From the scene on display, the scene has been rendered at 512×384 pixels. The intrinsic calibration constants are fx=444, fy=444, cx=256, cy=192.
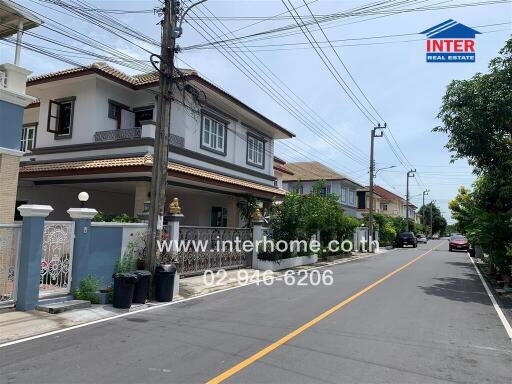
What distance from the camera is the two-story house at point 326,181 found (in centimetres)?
4834

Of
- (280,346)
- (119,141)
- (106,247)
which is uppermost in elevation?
(119,141)

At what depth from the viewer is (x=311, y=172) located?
5078 cm

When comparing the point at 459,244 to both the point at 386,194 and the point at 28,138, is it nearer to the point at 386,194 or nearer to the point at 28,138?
the point at 28,138

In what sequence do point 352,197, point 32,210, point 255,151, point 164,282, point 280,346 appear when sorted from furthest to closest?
point 352,197
point 255,151
point 164,282
point 32,210
point 280,346

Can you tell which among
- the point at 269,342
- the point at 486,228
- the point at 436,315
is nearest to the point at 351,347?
the point at 269,342

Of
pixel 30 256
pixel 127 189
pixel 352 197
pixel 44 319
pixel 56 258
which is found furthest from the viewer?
pixel 352 197

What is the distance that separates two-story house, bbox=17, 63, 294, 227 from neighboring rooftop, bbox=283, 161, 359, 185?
85.4 feet

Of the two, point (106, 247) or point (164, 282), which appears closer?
point (106, 247)

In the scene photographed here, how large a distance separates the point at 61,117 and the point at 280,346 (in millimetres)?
16042

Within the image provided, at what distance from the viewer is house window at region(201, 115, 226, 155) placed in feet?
65.6

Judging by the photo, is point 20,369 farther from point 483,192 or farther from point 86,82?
point 483,192

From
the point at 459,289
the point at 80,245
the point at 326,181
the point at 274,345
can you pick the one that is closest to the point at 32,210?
the point at 80,245

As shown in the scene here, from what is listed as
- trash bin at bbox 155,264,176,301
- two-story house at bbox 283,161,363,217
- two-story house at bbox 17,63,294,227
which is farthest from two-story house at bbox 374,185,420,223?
trash bin at bbox 155,264,176,301

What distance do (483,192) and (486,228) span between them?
131 inches
